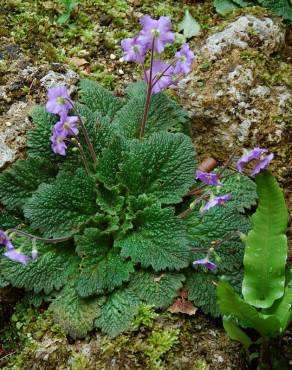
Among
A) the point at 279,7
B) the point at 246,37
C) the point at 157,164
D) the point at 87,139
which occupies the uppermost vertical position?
the point at 279,7

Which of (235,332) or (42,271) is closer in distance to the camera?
(235,332)

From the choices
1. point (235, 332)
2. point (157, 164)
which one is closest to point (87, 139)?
point (157, 164)

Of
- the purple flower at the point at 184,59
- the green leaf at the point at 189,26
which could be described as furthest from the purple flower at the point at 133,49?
the green leaf at the point at 189,26

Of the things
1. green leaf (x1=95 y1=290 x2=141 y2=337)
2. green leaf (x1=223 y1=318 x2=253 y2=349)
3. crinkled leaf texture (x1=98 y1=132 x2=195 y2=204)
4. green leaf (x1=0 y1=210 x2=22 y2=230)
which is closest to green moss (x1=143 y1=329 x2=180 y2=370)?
green leaf (x1=95 y1=290 x2=141 y2=337)

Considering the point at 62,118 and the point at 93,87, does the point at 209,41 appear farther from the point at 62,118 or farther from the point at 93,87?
the point at 62,118

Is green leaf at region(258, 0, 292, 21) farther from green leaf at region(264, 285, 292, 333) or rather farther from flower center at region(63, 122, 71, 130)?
green leaf at region(264, 285, 292, 333)

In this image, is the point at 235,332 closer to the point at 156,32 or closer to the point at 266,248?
the point at 266,248
